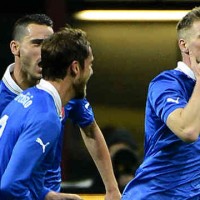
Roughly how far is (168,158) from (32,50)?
4.28ft

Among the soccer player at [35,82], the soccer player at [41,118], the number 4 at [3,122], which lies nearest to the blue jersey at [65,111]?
the soccer player at [35,82]

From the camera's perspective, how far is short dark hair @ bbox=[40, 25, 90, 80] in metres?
4.99

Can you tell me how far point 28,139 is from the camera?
4.66 metres

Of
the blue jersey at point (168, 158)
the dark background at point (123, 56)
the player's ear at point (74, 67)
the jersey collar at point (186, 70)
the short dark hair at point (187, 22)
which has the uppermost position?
the short dark hair at point (187, 22)

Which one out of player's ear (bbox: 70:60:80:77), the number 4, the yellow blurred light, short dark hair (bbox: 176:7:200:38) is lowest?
the yellow blurred light

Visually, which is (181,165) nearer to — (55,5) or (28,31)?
(28,31)

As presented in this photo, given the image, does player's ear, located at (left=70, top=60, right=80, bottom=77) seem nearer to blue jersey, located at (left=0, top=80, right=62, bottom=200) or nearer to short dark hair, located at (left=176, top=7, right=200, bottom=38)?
blue jersey, located at (left=0, top=80, right=62, bottom=200)

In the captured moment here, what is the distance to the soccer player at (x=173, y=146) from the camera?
16.6 ft

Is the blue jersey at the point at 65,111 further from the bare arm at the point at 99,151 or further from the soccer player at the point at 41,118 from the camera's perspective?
the soccer player at the point at 41,118

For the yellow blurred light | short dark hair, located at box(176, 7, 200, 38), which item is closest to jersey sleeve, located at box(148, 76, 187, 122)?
short dark hair, located at box(176, 7, 200, 38)

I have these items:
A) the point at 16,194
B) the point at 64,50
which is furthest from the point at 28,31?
the point at 16,194

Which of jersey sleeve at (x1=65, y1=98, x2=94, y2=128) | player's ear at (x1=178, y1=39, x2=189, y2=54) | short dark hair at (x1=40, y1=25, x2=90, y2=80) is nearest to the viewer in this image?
short dark hair at (x1=40, y1=25, x2=90, y2=80)

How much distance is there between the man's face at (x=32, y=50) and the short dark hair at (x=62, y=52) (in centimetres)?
89

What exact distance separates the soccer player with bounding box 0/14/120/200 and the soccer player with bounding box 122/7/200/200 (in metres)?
0.89
